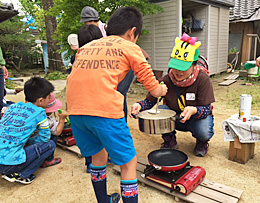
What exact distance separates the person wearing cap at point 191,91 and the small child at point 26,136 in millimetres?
1006

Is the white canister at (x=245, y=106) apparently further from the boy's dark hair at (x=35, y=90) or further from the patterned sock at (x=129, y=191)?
the boy's dark hair at (x=35, y=90)

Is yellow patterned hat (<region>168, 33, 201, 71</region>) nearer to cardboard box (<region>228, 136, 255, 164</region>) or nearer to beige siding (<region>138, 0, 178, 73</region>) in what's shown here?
cardboard box (<region>228, 136, 255, 164</region>)

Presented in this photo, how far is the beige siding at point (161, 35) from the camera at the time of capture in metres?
7.73

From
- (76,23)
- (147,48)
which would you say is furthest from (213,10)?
(76,23)

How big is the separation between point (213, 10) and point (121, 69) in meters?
8.84

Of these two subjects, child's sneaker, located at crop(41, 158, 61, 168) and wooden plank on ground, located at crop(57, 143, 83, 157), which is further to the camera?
wooden plank on ground, located at crop(57, 143, 83, 157)

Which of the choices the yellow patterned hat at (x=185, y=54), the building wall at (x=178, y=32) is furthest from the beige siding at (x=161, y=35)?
the yellow patterned hat at (x=185, y=54)

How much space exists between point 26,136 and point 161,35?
266 inches

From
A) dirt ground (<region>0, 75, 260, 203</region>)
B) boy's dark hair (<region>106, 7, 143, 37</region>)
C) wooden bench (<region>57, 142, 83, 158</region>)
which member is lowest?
dirt ground (<region>0, 75, 260, 203</region>)

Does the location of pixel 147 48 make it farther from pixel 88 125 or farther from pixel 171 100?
pixel 88 125

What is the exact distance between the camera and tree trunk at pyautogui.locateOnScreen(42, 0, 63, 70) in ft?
35.4

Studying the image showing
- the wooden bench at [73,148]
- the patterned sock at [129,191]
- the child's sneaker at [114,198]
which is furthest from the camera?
the wooden bench at [73,148]

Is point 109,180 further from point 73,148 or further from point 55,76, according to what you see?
point 55,76

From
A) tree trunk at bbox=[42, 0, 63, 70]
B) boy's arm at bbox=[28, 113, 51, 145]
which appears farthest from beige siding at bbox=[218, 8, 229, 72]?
boy's arm at bbox=[28, 113, 51, 145]
